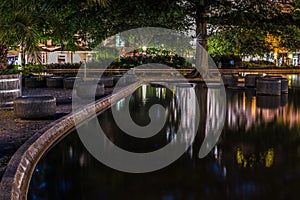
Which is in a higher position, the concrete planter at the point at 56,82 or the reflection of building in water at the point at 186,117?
the concrete planter at the point at 56,82

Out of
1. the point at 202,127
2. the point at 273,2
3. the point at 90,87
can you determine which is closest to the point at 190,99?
the point at 90,87

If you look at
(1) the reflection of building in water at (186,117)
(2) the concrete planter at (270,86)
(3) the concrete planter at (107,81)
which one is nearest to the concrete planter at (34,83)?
(3) the concrete planter at (107,81)

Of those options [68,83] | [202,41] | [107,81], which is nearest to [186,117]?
[68,83]

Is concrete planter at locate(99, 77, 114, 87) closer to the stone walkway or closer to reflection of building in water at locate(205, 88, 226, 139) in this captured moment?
reflection of building in water at locate(205, 88, 226, 139)

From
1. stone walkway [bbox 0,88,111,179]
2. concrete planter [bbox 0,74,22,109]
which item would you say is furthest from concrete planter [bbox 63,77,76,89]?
stone walkway [bbox 0,88,111,179]

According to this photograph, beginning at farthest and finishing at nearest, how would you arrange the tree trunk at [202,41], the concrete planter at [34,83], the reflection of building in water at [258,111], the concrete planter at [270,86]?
the tree trunk at [202,41] → the concrete planter at [34,83] → the concrete planter at [270,86] → the reflection of building in water at [258,111]

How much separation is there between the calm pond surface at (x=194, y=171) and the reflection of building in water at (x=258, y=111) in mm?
419

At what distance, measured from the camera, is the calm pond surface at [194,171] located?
5723 millimetres

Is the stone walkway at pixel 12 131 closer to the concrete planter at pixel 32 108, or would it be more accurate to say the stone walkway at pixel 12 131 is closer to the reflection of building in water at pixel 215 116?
the concrete planter at pixel 32 108

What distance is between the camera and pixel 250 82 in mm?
23859

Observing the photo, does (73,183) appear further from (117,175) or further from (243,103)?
(243,103)

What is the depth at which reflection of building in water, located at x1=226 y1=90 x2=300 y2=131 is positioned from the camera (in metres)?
11.6

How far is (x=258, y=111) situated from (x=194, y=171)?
7.39 meters

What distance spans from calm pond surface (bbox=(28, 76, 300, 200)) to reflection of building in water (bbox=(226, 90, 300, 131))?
0.42 metres
